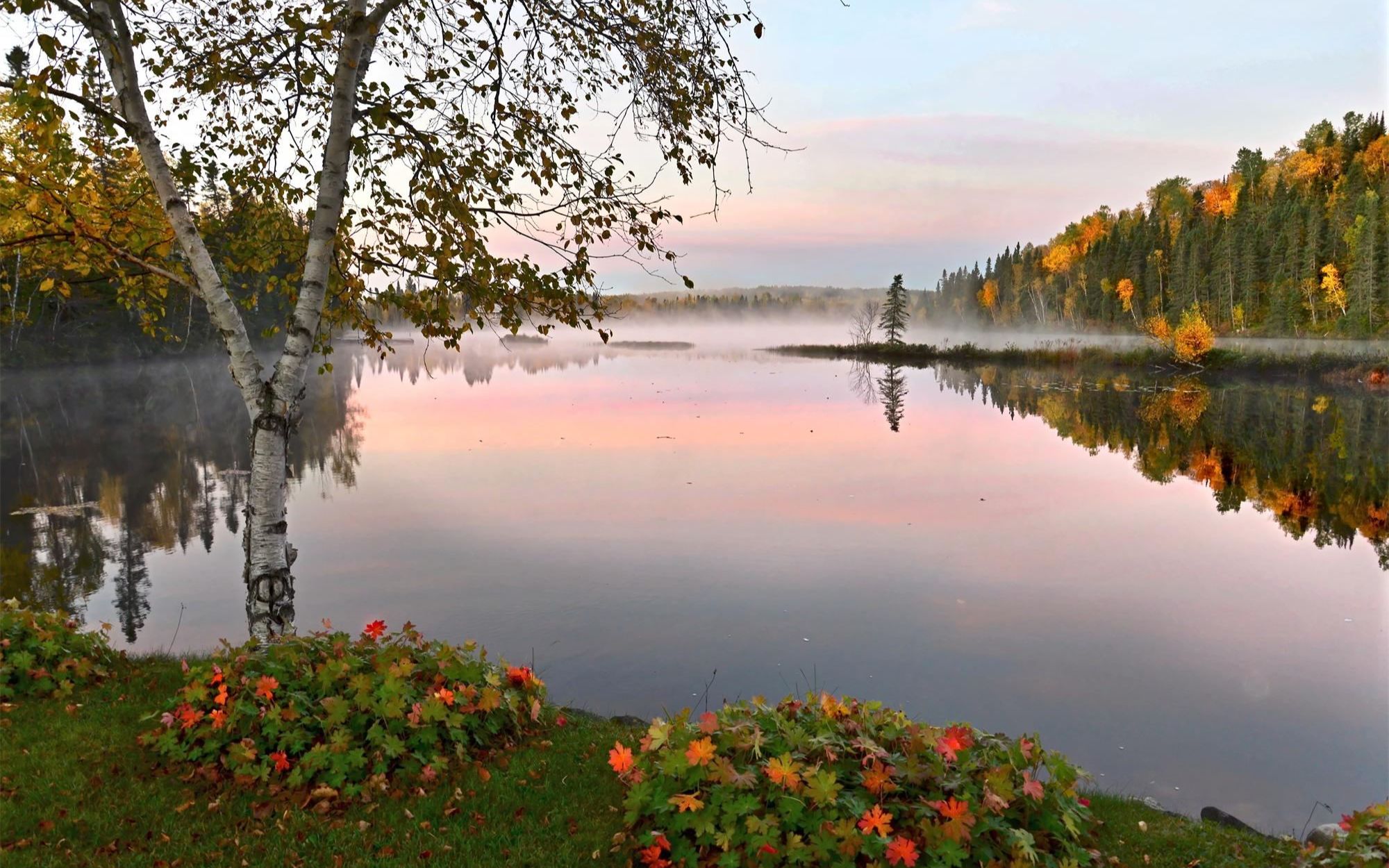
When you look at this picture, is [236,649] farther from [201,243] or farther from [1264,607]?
[1264,607]

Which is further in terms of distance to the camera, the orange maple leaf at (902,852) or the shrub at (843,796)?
the shrub at (843,796)

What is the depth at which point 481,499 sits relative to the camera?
23078 mm

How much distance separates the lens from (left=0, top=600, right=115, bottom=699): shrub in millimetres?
7852

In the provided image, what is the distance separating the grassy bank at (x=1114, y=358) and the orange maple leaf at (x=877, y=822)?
78739mm

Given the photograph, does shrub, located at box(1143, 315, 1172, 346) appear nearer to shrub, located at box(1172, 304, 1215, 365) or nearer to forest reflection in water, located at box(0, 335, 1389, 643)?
shrub, located at box(1172, 304, 1215, 365)

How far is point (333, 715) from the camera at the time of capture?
632cm

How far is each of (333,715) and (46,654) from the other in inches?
171

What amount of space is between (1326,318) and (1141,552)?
3515 inches

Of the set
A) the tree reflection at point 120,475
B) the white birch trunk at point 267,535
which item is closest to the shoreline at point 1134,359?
the tree reflection at point 120,475

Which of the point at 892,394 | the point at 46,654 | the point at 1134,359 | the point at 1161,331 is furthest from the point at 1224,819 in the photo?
the point at 1161,331

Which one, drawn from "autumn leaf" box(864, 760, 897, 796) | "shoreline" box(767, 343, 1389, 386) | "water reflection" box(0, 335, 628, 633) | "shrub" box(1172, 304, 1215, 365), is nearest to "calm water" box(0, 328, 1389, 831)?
"water reflection" box(0, 335, 628, 633)

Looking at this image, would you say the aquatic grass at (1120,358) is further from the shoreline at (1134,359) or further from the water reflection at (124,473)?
the water reflection at (124,473)

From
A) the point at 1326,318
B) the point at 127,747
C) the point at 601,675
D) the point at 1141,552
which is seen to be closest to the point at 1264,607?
the point at 1141,552

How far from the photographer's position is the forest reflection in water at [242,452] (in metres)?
17.9
